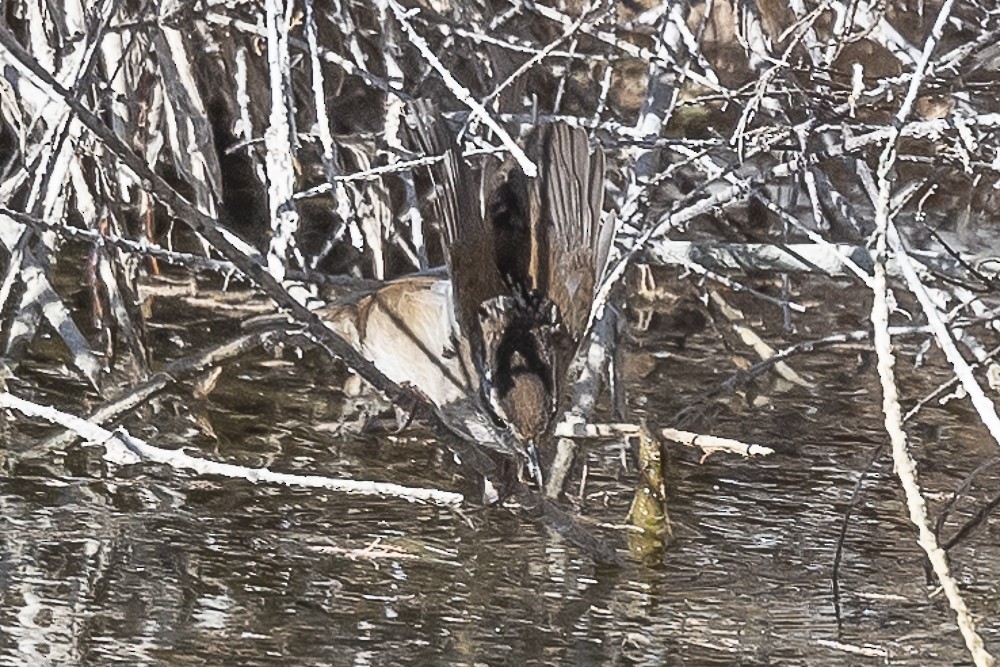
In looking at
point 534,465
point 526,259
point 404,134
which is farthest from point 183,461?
point 404,134

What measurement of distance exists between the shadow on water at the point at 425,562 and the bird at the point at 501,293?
11.6 inches

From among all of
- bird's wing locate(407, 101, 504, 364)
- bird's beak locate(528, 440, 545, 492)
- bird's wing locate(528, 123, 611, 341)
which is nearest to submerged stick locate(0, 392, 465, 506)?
bird's beak locate(528, 440, 545, 492)

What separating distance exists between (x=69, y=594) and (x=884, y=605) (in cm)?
163

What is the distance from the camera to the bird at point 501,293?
3701 millimetres

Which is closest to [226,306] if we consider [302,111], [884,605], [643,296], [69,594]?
[302,111]

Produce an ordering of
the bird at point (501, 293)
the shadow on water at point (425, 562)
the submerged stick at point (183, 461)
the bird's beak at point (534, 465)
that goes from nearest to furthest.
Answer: the submerged stick at point (183, 461) → the shadow on water at point (425, 562) → the bird's beak at point (534, 465) → the bird at point (501, 293)

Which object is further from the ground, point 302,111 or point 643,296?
point 302,111

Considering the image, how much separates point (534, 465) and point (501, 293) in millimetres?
421

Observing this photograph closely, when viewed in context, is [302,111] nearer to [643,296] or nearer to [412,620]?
[643,296]

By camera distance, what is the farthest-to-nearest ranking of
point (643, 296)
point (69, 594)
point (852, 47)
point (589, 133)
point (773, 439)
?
point (852, 47) < point (643, 296) < point (773, 439) < point (589, 133) < point (69, 594)

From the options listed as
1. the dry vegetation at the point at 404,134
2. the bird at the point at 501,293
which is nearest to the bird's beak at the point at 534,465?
the bird at the point at 501,293

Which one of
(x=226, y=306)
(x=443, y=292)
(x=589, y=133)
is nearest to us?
(x=443, y=292)

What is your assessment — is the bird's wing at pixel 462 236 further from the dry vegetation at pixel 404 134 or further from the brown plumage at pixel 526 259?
the dry vegetation at pixel 404 134

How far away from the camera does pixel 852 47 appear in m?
6.30
